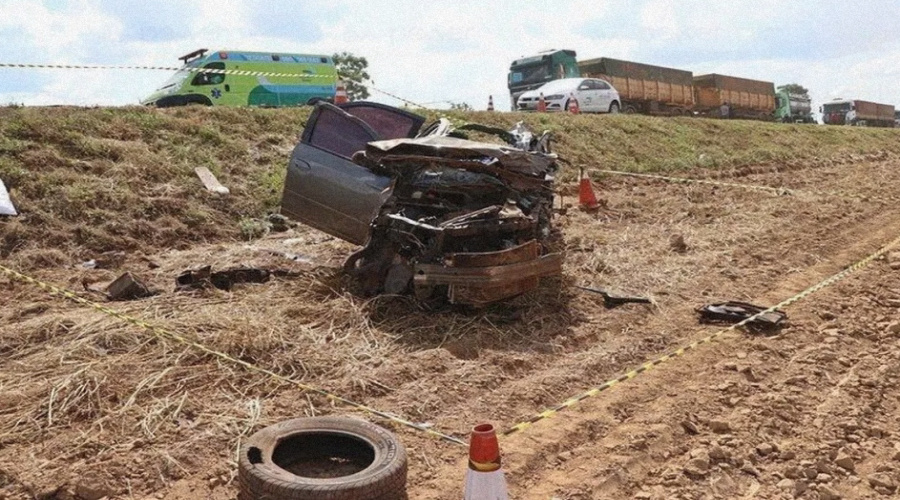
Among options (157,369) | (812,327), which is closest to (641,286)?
(812,327)

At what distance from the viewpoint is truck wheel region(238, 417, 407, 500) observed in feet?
10.1

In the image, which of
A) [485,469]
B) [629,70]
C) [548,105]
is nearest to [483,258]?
[485,469]

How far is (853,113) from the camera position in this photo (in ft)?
157

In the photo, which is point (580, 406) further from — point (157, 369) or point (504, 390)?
point (157, 369)

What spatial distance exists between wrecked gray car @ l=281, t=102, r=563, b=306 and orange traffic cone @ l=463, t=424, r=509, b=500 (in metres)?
2.62

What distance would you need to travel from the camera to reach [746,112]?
39688mm

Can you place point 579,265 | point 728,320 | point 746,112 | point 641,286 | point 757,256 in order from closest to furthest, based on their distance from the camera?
point 728,320 < point 641,286 < point 579,265 < point 757,256 < point 746,112

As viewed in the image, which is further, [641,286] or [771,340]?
[641,286]

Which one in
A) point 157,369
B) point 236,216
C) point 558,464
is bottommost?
point 558,464

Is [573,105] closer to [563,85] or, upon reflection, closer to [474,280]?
[563,85]

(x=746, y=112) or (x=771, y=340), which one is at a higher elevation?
(x=746, y=112)

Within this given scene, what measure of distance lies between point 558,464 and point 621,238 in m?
5.68

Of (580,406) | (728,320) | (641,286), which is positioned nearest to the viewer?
(580,406)

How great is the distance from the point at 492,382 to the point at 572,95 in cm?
2051
